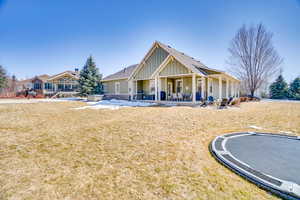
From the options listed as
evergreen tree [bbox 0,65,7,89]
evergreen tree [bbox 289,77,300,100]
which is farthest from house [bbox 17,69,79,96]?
evergreen tree [bbox 289,77,300,100]

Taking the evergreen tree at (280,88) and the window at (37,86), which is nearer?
the evergreen tree at (280,88)

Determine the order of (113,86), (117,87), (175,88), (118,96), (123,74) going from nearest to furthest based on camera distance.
→ (175,88), (118,96), (123,74), (117,87), (113,86)

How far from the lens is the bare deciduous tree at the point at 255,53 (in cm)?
2422

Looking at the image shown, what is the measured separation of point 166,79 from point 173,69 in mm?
3004

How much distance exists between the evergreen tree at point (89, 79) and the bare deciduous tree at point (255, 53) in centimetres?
2595

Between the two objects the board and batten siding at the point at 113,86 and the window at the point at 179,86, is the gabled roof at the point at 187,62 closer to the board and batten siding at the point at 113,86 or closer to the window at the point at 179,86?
the window at the point at 179,86

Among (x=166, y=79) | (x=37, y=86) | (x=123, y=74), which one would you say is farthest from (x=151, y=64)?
(x=37, y=86)

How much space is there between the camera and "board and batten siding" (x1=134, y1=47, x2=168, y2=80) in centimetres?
1636

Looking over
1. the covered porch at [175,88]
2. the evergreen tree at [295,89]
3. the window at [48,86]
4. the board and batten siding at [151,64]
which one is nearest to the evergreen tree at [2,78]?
the window at [48,86]

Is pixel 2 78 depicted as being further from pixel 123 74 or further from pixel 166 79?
pixel 166 79

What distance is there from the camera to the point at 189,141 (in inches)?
179

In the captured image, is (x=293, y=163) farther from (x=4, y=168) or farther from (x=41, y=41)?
(x=41, y=41)

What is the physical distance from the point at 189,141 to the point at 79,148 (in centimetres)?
332

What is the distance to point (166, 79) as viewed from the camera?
16406mm
